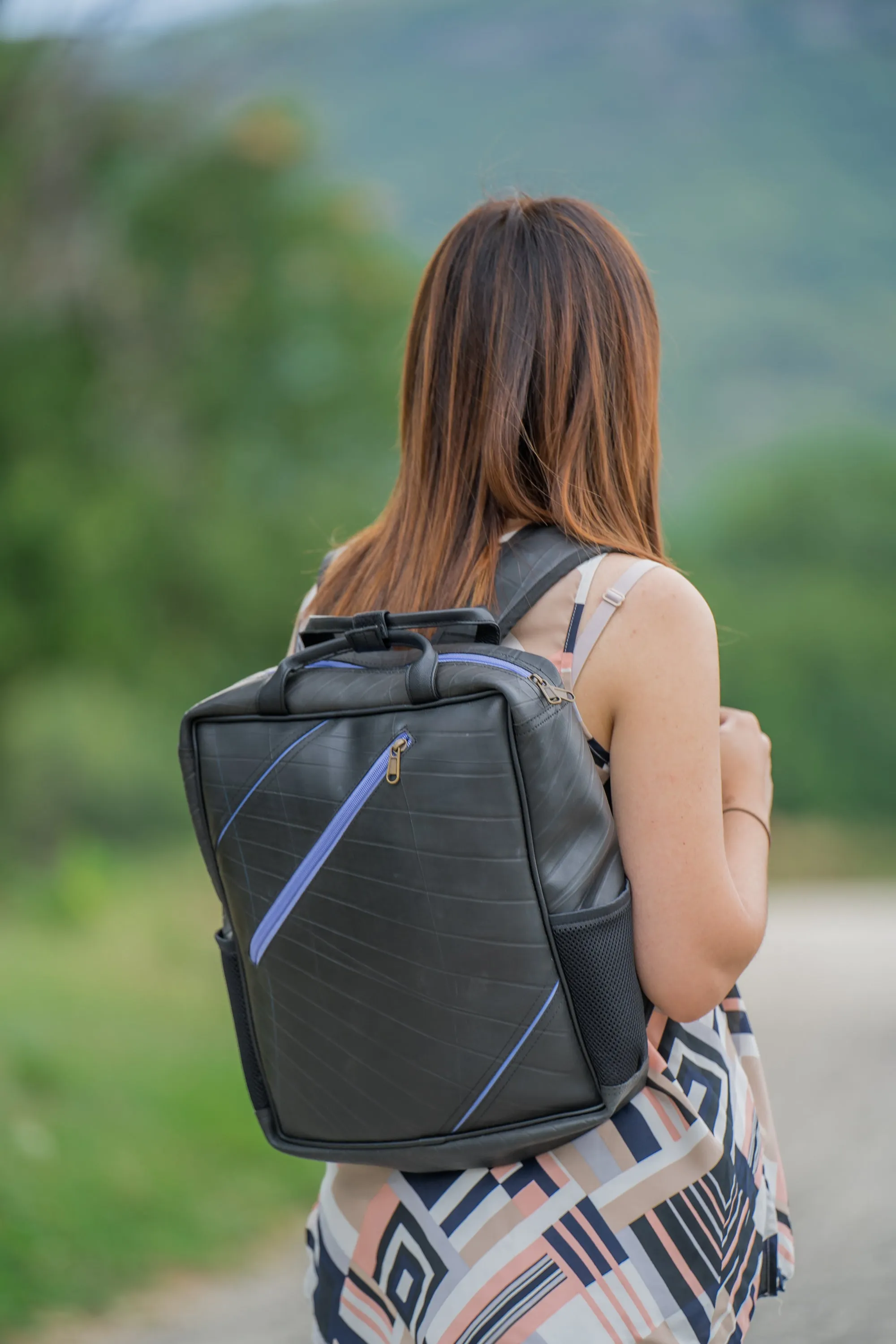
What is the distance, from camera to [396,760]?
1047 mm

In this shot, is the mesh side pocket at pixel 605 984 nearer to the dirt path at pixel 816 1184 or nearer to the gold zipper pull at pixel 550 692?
the gold zipper pull at pixel 550 692

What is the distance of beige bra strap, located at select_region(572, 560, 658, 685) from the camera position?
1137mm

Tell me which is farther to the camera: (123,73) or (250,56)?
(250,56)

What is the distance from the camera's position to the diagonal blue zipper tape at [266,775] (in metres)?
1.11

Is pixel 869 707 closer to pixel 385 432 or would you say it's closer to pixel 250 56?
pixel 385 432

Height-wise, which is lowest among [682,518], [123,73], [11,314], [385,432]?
[682,518]

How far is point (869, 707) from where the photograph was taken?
882 cm

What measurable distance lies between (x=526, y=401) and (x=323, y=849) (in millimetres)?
493

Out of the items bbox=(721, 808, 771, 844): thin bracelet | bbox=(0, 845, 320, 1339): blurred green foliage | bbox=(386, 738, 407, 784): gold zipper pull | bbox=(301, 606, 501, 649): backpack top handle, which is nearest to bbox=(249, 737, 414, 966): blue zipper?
bbox=(386, 738, 407, 784): gold zipper pull

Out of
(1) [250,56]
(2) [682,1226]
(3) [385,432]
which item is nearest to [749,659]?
(3) [385,432]

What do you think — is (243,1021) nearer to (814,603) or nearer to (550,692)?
(550,692)

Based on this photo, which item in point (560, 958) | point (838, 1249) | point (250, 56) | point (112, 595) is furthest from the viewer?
point (250, 56)

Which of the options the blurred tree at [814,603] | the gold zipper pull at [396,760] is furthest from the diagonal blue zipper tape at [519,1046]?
the blurred tree at [814,603]

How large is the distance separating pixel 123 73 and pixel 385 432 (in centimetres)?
316
